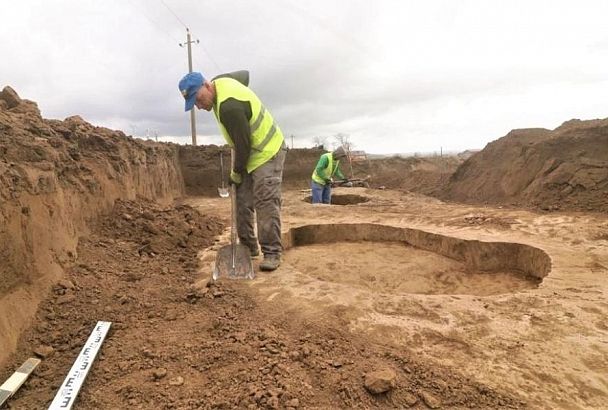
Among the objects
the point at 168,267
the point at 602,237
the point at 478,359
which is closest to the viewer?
the point at 478,359

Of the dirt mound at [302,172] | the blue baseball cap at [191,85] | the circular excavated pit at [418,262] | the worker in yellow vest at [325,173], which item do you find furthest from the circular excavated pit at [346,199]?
Result: the blue baseball cap at [191,85]

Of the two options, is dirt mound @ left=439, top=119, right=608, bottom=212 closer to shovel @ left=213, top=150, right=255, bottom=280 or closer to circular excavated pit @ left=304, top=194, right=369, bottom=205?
circular excavated pit @ left=304, top=194, right=369, bottom=205

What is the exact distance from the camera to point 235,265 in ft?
11.9

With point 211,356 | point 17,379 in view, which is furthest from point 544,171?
point 17,379

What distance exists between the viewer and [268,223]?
12.5ft

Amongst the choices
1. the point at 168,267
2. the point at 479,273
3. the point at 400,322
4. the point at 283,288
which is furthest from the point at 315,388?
the point at 479,273

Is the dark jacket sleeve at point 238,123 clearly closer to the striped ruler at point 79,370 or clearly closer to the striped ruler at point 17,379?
the striped ruler at point 79,370

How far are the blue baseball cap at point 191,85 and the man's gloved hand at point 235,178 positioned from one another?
78cm

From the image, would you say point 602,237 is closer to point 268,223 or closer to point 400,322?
point 400,322

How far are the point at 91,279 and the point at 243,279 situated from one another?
1204mm

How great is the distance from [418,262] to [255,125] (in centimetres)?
291

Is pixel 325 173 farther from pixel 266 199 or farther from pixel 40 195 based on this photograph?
pixel 40 195

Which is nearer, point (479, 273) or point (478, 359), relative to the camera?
point (478, 359)

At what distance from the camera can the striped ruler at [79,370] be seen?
5.93ft
